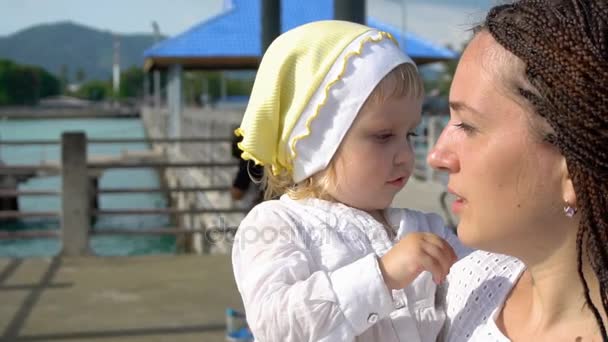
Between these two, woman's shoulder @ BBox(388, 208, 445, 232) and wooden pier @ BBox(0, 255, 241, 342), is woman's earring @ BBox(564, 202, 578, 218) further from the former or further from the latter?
wooden pier @ BBox(0, 255, 241, 342)

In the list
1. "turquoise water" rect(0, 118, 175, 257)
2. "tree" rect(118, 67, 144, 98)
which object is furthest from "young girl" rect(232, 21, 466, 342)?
"tree" rect(118, 67, 144, 98)

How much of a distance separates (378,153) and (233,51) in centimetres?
1174

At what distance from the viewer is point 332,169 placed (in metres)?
2.06

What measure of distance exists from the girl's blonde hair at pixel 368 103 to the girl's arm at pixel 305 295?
0.82 ft

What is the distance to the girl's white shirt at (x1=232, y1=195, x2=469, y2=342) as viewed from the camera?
5.63 ft

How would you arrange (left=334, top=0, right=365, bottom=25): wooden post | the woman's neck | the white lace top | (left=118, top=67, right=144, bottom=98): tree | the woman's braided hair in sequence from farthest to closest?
(left=118, top=67, right=144, bottom=98): tree
(left=334, top=0, right=365, bottom=25): wooden post
the white lace top
the woman's neck
the woman's braided hair

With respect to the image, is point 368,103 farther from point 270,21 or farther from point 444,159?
point 270,21

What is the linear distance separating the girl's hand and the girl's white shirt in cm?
3

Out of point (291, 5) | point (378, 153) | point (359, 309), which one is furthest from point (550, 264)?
point (291, 5)

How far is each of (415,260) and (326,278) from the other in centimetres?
20

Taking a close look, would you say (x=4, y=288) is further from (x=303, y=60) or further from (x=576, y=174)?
(x=576, y=174)

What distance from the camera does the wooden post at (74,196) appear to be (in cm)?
838

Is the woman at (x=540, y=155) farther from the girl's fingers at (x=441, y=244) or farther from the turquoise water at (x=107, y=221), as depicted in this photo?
the turquoise water at (x=107, y=221)

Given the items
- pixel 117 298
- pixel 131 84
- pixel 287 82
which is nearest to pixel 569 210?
pixel 287 82
